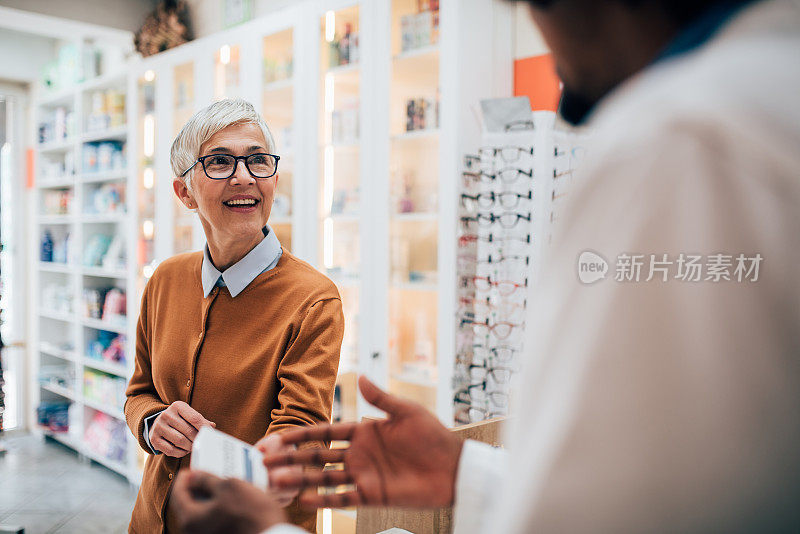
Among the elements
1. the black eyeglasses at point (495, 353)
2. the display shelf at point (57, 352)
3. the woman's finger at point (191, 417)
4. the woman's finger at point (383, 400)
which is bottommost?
the display shelf at point (57, 352)

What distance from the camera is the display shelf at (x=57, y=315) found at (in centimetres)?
581

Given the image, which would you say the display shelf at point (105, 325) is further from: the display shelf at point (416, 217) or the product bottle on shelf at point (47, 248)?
the display shelf at point (416, 217)

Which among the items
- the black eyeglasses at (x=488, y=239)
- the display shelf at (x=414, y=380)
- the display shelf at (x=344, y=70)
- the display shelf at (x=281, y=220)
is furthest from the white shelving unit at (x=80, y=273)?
the black eyeglasses at (x=488, y=239)

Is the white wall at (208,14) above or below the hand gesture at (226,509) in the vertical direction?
above

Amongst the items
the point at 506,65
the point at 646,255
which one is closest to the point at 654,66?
the point at 646,255

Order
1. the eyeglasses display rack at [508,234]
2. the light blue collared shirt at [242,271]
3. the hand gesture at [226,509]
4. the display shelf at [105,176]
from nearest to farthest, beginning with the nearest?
1. the hand gesture at [226,509]
2. the light blue collared shirt at [242,271]
3. the eyeglasses display rack at [508,234]
4. the display shelf at [105,176]

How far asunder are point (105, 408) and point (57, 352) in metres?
1.28

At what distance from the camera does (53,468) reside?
5.36m

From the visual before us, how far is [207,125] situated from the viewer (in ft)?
5.42

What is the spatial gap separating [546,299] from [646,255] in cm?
9

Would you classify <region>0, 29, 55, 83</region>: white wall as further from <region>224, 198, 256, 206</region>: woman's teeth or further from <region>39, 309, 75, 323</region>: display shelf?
<region>224, 198, 256, 206</region>: woman's teeth

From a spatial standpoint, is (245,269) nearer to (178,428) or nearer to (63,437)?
(178,428)

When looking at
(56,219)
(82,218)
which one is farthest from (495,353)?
(56,219)

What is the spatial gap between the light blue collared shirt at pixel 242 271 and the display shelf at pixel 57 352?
471 cm
